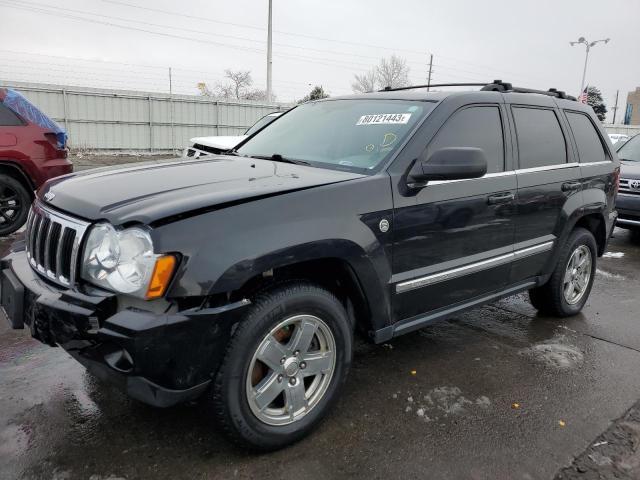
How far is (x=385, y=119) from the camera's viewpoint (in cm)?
328

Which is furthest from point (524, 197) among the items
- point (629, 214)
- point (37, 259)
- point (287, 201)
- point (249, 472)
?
point (629, 214)

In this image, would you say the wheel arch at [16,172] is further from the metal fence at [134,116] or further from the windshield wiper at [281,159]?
the metal fence at [134,116]

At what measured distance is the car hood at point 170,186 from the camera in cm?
225

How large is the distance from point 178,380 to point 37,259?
1068 mm

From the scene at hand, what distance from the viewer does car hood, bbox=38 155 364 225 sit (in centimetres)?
225

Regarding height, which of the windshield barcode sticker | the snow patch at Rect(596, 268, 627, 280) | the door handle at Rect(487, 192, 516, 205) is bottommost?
the snow patch at Rect(596, 268, 627, 280)

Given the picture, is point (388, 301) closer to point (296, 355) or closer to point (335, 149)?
point (296, 355)

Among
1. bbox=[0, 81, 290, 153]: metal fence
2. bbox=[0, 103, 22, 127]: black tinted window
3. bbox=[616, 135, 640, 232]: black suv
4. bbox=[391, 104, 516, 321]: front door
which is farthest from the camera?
bbox=[0, 81, 290, 153]: metal fence

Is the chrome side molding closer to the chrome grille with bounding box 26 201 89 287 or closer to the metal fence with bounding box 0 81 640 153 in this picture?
the chrome grille with bounding box 26 201 89 287

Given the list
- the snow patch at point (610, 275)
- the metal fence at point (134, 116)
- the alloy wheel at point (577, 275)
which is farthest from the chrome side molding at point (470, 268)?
the metal fence at point (134, 116)

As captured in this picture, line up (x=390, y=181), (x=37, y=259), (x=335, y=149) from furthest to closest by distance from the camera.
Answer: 1. (x=335, y=149)
2. (x=390, y=181)
3. (x=37, y=259)

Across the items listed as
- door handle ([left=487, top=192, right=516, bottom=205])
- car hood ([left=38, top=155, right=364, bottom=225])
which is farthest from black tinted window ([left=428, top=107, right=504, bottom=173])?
car hood ([left=38, top=155, right=364, bottom=225])

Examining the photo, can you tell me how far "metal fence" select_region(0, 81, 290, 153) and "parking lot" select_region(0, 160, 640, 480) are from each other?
15.9 meters

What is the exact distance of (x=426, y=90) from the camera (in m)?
3.77
